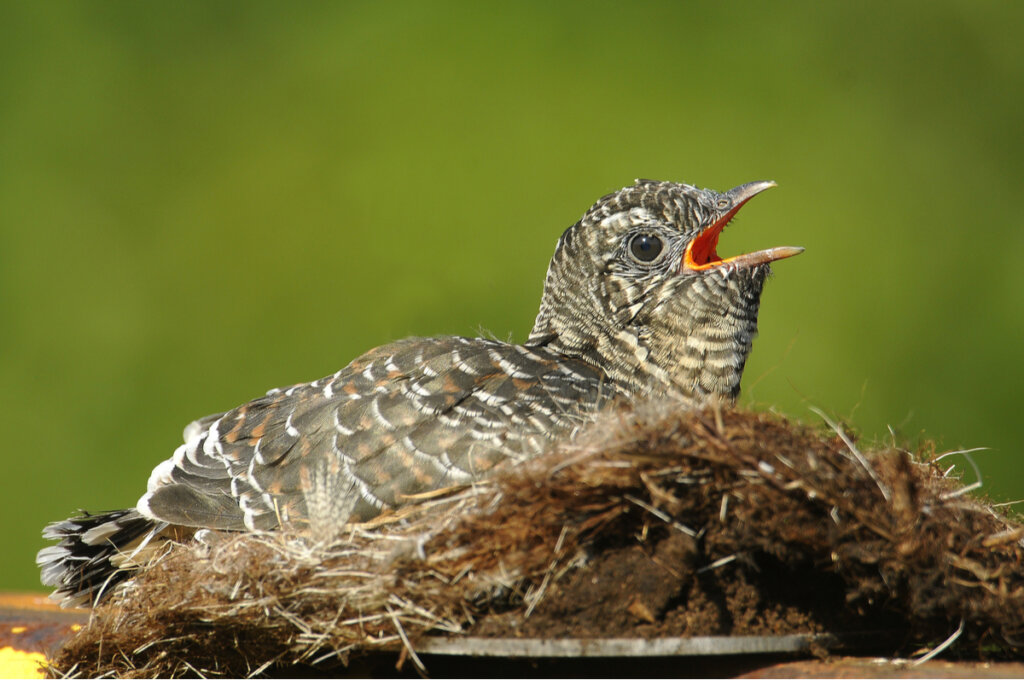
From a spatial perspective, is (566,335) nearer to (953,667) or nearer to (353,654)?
(353,654)

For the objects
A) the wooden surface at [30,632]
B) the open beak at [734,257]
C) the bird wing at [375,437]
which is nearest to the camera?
the bird wing at [375,437]

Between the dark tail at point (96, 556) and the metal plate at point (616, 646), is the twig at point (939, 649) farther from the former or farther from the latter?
the dark tail at point (96, 556)

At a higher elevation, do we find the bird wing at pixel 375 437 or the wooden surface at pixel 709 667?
the bird wing at pixel 375 437

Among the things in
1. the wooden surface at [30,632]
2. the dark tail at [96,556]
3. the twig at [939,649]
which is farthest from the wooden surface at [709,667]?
the wooden surface at [30,632]

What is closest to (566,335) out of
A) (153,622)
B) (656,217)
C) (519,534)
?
(656,217)

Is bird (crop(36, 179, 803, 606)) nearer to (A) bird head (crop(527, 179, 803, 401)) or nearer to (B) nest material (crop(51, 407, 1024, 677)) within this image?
(A) bird head (crop(527, 179, 803, 401))

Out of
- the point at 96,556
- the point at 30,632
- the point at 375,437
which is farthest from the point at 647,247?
the point at 30,632

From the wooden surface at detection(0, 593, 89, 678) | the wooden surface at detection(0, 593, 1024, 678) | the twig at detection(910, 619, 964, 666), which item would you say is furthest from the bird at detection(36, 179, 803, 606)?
the twig at detection(910, 619, 964, 666)
